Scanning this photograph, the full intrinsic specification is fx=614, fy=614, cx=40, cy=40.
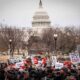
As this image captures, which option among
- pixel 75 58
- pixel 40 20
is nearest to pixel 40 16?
pixel 40 20

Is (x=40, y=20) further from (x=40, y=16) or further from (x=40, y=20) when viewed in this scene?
(x=40, y=16)

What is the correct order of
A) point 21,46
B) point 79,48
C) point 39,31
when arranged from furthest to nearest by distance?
point 39,31, point 21,46, point 79,48

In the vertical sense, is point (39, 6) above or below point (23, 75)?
above

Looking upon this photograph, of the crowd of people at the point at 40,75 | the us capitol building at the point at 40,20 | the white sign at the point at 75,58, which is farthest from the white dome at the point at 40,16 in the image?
the crowd of people at the point at 40,75

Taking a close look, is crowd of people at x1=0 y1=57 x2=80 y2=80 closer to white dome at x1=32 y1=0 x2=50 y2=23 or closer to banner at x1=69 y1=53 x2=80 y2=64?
banner at x1=69 y1=53 x2=80 y2=64

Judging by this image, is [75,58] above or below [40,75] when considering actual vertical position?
above

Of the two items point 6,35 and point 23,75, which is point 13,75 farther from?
point 6,35

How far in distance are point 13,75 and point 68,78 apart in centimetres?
329

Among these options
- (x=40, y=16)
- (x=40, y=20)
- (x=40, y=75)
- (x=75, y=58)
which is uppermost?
(x=40, y=16)

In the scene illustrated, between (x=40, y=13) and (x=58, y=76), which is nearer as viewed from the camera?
(x=58, y=76)

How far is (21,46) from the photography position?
3947 inches

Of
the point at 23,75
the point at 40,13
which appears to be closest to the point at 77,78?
the point at 23,75

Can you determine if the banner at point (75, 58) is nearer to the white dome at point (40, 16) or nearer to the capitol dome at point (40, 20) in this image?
the capitol dome at point (40, 20)

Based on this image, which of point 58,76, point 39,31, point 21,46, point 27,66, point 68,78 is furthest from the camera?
A: point 39,31
